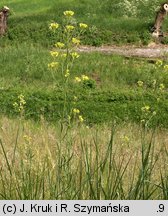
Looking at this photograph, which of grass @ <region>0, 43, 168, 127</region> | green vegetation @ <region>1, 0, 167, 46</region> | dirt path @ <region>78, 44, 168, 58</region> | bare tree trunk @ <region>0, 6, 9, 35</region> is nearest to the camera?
grass @ <region>0, 43, 168, 127</region>

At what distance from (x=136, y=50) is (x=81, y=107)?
8.64 metres

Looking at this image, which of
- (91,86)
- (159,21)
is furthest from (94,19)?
(91,86)

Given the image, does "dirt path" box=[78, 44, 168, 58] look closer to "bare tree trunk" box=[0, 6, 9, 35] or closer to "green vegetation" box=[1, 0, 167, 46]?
"green vegetation" box=[1, 0, 167, 46]

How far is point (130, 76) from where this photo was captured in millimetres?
18844

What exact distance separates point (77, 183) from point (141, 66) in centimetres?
1521

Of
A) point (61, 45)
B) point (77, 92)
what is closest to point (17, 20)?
point (77, 92)

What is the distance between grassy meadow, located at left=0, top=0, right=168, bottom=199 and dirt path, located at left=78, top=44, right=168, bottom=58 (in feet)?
1.64

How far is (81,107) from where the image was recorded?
15195 mm

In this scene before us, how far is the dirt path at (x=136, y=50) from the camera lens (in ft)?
72.7

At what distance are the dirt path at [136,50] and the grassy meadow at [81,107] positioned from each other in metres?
0.50

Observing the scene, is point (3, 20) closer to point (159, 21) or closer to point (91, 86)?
point (159, 21)

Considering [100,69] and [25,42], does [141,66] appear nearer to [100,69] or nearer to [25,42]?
[100,69]

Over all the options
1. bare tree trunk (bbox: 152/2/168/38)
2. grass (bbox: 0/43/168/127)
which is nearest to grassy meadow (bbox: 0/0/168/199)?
grass (bbox: 0/43/168/127)

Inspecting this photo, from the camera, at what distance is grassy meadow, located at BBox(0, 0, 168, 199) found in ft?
15.3
